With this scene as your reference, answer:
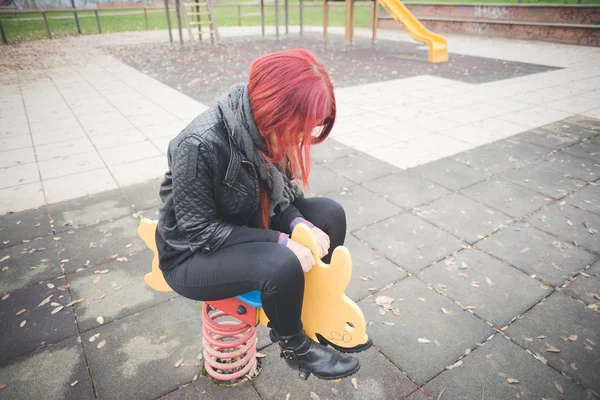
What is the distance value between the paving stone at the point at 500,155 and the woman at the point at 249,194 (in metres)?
3.46

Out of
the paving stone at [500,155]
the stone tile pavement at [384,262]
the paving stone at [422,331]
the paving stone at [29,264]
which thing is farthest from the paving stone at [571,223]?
the paving stone at [29,264]

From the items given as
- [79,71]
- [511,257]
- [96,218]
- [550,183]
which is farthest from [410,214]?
[79,71]

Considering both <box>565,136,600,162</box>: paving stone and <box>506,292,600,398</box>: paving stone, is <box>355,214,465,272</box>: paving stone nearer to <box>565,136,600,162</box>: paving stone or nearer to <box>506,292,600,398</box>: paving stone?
<box>506,292,600,398</box>: paving stone

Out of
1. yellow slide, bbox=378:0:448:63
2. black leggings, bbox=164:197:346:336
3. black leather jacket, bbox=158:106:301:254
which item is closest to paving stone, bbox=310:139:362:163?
black leather jacket, bbox=158:106:301:254

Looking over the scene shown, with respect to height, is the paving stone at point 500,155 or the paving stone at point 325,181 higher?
the paving stone at point 500,155

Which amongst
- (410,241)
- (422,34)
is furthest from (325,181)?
(422,34)

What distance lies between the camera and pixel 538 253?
3043mm

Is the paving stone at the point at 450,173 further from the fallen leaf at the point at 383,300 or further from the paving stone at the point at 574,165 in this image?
the fallen leaf at the point at 383,300

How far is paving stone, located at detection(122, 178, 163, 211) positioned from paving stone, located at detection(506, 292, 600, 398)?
317 centimetres

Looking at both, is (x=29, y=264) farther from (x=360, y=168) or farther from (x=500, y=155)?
(x=500, y=155)

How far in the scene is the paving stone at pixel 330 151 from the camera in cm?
483

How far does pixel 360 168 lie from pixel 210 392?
3.12 metres

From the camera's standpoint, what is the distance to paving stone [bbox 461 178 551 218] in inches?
144

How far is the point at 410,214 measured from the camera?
142 inches
